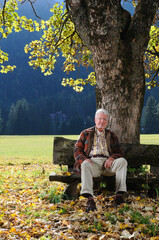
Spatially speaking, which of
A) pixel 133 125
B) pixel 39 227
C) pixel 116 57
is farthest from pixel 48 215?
pixel 116 57

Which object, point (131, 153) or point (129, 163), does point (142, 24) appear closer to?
point (131, 153)

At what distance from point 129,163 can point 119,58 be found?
259 cm

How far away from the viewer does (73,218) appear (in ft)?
17.5

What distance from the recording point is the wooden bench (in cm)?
638

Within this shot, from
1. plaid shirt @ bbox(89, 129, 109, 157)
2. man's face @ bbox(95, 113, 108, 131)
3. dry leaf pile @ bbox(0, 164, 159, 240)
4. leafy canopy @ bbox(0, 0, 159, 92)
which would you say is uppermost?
leafy canopy @ bbox(0, 0, 159, 92)

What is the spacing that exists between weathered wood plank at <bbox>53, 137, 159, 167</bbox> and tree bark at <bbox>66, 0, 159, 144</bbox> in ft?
1.90

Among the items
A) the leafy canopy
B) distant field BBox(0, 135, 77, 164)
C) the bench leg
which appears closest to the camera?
the bench leg

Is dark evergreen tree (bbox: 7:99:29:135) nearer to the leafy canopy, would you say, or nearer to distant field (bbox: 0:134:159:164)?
distant field (bbox: 0:134:159:164)

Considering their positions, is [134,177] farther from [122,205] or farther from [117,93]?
[117,93]

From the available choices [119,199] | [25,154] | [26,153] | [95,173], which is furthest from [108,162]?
[26,153]

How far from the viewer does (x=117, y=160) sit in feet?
19.2

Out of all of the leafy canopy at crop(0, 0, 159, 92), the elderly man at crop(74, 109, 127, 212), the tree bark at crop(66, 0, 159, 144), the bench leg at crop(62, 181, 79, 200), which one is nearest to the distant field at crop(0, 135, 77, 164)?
the leafy canopy at crop(0, 0, 159, 92)

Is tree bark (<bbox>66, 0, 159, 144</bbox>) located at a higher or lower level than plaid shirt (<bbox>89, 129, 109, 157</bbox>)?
higher

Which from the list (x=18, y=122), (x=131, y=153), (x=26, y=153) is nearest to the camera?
(x=131, y=153)
